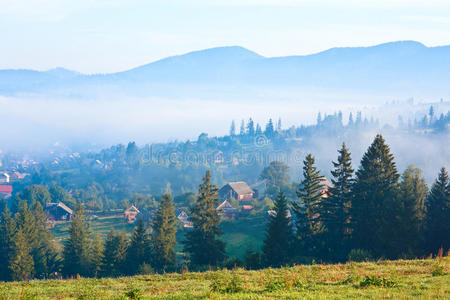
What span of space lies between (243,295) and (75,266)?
1663 inches

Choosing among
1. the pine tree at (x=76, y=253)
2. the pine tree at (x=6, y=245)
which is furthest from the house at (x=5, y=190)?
the pine tree at (x=76, y=253)

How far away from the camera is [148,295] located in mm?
16672

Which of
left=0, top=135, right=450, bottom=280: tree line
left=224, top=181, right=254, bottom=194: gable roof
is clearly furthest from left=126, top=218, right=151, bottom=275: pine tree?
left=224, top=181, right=254, bottom=194: gable roof

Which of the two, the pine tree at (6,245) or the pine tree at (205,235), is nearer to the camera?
the pine tree at (205,235)

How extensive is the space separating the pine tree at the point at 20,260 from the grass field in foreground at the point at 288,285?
3152 cm

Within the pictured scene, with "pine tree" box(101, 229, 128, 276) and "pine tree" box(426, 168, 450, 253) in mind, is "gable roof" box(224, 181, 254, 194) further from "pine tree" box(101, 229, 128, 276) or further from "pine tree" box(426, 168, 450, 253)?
"pine tree" box(426, 168, 450, 253)

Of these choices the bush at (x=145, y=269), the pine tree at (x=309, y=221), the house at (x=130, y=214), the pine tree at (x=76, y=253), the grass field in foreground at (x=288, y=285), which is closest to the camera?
the grass field in foreground at (x=288, y=285)

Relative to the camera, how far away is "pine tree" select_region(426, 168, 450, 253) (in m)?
37.9

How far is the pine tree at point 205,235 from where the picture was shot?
4375 centimetres

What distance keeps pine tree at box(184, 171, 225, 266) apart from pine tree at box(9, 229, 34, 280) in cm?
2111

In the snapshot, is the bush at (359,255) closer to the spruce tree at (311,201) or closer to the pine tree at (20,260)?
the spruce tree at (311,201)

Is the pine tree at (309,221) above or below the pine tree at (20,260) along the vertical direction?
above

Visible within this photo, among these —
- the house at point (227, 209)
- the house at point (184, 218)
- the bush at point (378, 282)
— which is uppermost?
the bush at point (378, 282)

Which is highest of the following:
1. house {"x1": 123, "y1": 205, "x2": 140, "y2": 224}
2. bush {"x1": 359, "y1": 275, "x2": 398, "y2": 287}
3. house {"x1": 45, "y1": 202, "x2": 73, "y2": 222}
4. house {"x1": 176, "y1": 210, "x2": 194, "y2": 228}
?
bush {"x1": 359, "y1": 275, "x2": 398, "y2": 287}
